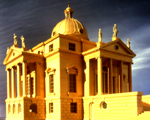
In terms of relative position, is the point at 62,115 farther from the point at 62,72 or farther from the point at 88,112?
the point at 62,72

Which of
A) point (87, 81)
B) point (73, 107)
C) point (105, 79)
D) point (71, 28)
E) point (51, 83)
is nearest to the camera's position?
point (73, 107)

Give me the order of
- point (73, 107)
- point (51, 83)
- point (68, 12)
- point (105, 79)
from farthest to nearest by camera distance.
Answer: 1. point (68, 12)
2. point (105, 79)
3. point (51, 83)
4. point (73, 107)

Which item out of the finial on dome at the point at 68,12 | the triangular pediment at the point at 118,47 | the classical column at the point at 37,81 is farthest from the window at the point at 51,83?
the finial on dome at the point at 68,12

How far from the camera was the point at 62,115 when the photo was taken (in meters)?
33.6

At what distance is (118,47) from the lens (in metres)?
37.4

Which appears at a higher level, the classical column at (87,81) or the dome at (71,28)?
the dome at (71,28)

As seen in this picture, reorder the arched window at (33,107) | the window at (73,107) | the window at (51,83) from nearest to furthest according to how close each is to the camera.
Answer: the window at (73,107) → the arched window at (33,107) → the window at (51,83)

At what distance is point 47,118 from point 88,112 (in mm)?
6826

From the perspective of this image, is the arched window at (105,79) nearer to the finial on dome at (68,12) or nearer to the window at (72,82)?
the window at (72,82)

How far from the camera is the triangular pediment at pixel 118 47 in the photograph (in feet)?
115

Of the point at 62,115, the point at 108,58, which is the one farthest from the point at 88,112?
the point at 108,58

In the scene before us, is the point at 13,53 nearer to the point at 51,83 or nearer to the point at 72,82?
the point at 51,83

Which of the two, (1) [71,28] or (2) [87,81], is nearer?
(2) [87,81]

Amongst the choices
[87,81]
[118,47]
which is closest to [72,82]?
[87,81]
